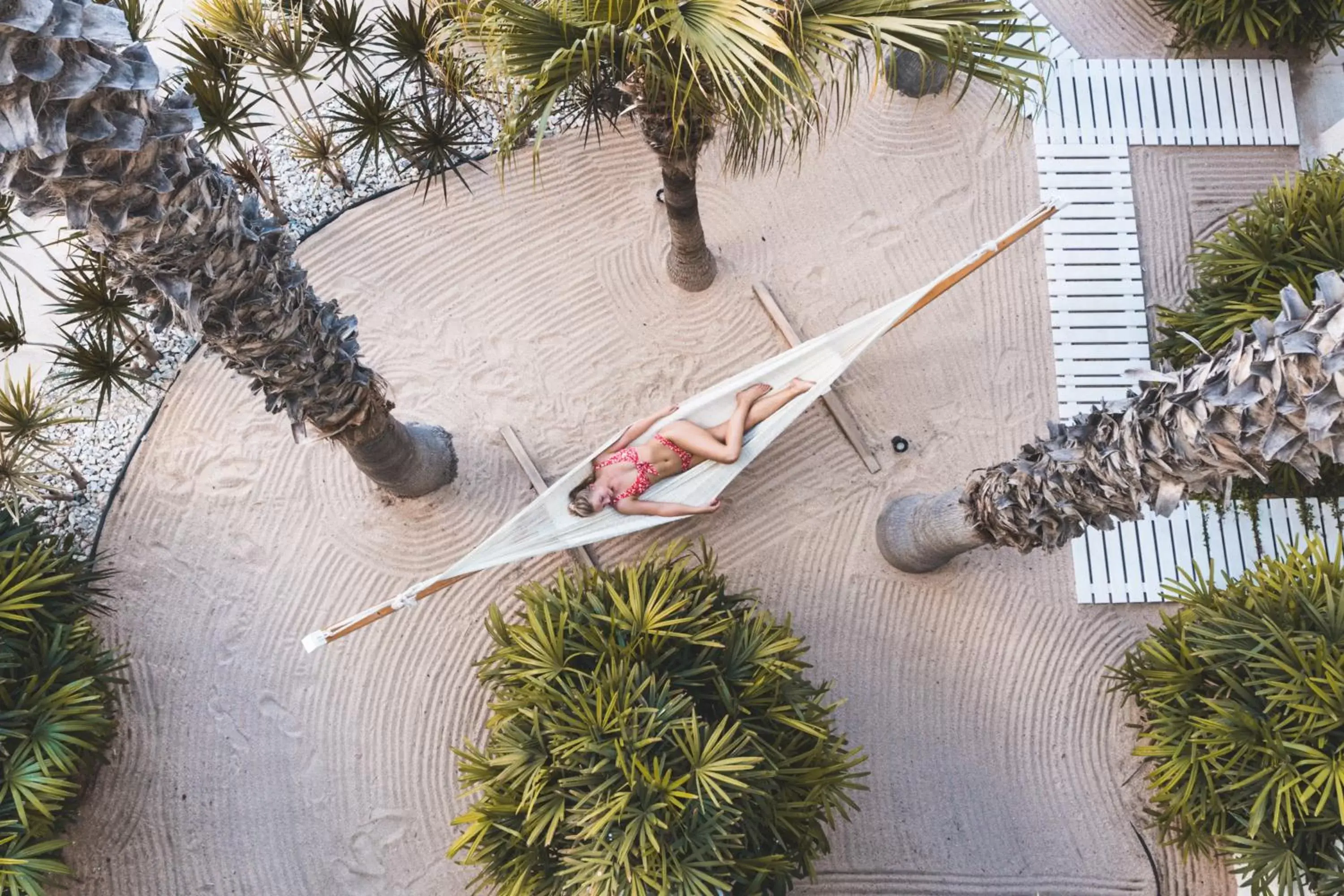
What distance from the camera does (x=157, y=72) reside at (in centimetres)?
211

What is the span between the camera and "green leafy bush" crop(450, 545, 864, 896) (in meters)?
3.29

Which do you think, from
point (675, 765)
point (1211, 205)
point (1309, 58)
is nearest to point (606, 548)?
point (675, 765)

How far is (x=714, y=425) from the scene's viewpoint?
176 inches

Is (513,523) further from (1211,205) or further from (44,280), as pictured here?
(1211,205)

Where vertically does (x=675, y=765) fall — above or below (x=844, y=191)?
below

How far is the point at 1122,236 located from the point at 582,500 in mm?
3390

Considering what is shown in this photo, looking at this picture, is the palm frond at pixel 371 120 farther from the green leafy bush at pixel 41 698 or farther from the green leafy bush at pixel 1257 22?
the green leafy bush at pixel 1257 22

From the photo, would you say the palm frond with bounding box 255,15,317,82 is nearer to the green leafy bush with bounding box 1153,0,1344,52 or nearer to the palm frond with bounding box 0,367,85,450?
the palm frond with bounding box 0,367,85,450

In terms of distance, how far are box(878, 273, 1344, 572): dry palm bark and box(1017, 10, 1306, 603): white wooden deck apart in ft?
4.61

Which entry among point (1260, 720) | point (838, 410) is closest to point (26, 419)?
point (838, 410)

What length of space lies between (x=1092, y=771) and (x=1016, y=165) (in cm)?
326

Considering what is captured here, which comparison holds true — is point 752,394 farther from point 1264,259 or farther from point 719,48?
point 1264,259

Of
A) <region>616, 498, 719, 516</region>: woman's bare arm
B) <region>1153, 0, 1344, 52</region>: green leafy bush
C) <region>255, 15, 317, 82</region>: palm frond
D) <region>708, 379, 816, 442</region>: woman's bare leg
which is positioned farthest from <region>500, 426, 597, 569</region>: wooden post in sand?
<region>1153, 0, 1344, 52</region>: green leafy bush

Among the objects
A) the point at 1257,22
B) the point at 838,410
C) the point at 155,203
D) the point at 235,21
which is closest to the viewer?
the point at 155,203
